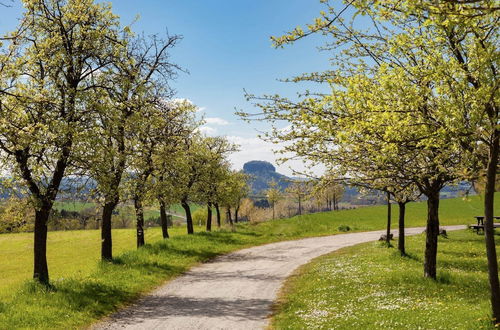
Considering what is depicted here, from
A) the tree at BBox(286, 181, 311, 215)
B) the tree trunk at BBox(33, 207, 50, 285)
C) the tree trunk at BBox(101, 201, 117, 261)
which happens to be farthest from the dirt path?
the tree trunk at BBox(101, 201, 117, 261)

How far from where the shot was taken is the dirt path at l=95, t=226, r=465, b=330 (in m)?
14.0

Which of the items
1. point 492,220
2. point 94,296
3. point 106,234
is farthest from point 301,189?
point 106,234

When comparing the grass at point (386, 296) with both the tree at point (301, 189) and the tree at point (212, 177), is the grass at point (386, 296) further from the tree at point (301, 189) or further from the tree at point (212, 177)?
the tree at point (212, 177)

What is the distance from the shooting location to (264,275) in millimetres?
22797

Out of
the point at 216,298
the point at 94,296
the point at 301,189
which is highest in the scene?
the point at 301,189

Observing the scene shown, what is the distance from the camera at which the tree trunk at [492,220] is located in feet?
29.1

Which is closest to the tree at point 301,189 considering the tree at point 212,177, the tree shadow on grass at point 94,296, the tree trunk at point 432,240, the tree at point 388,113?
the tree at point 388,113

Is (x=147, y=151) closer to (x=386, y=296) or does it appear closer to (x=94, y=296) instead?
(x=94, y=296)

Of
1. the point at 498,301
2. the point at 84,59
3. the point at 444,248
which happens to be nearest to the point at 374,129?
the point at 498,301

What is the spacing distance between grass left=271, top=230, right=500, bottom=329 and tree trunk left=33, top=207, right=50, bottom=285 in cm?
1110

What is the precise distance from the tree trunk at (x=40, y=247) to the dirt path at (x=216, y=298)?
5092mm

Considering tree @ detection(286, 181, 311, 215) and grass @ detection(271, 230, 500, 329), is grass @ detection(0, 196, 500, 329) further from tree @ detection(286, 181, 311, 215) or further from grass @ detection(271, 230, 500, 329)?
tree @ detection(286, 181, 311, 215)

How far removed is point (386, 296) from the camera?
14680 millimetres

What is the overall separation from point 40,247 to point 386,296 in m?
15.6
